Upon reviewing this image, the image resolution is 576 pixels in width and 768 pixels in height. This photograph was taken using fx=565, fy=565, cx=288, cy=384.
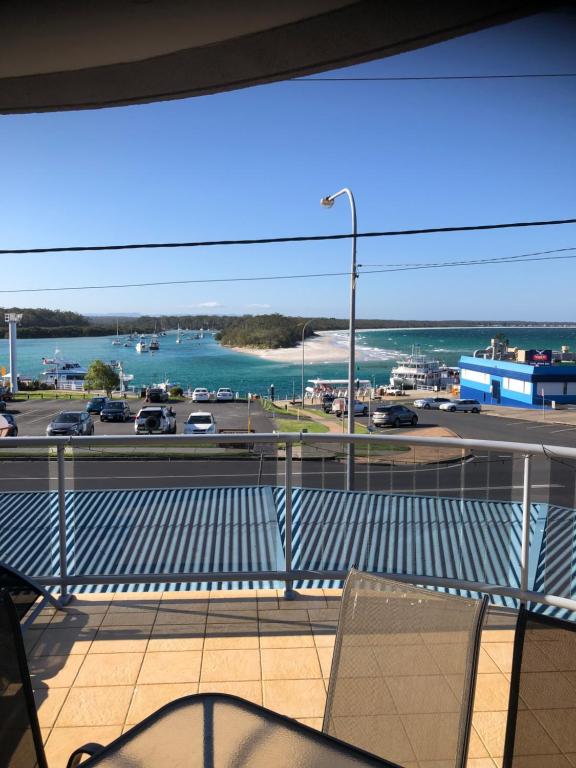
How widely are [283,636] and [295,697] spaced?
1.34ft

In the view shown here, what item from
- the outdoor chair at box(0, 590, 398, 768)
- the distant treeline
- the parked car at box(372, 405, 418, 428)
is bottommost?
the parked car at box(372, 405, 418, 428)

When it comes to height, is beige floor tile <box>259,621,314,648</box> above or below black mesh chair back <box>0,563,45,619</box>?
below

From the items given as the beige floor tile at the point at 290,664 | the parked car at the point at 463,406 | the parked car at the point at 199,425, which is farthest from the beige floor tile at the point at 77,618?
the parked car at the point at 463,406

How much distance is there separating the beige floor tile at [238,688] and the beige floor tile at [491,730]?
28.0 inches

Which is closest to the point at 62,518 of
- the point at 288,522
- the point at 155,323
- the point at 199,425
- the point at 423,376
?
the point at 288,522

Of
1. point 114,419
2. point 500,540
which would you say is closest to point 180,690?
point 500,540

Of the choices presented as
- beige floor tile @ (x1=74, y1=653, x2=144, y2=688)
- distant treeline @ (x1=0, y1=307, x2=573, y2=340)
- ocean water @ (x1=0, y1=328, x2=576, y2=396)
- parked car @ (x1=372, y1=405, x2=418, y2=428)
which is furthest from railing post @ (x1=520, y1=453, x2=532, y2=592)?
ocean water @ (x1=0, y1=328, x2=576, y2=396)

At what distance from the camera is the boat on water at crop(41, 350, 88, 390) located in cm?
7075

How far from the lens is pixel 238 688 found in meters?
Answer: 1.97

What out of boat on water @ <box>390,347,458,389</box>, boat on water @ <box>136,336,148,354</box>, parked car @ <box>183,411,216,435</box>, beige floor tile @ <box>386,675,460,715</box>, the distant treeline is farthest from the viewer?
boat on water @ <box>136,336,148,354</box>

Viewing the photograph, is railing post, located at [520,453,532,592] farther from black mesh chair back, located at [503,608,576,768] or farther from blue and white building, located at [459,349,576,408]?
blue and white building, located at [459,349,576,408]

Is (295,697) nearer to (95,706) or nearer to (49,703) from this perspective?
(95,706)

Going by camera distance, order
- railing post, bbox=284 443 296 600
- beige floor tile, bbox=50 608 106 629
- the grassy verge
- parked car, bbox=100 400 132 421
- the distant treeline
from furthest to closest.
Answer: parked car, bbox=100 400 132 421 → the grassy verge → the distant treeline → railing post, bbox=284 443 296 600 → beige floor tile, bbox=50 608 106 629

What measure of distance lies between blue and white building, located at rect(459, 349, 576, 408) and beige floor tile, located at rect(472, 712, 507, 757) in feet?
179
